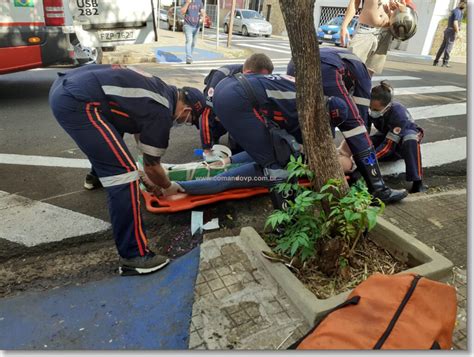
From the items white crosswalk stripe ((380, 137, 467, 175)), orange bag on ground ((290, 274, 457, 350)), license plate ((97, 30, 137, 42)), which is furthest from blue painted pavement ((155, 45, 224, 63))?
orange bag on ground ((290, 274, 457, 350))

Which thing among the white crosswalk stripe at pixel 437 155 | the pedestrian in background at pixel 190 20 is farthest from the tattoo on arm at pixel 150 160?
the pedestrian in background at pixel 190 20

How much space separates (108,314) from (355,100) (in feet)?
8.62

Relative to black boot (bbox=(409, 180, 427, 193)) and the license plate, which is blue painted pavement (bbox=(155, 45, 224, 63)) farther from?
black boot (bbox=(409, 180, 427, 193))

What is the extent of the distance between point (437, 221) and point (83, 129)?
2620 mm

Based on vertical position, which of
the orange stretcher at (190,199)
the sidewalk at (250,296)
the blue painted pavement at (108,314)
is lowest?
the blue painted pavement at (108,314)

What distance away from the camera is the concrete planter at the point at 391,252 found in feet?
6.56

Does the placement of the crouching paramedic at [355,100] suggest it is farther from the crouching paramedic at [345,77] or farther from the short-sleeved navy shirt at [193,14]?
the short-sleeved navy shirt at [193,14]

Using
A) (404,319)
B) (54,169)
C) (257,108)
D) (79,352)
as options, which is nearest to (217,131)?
(257,108)

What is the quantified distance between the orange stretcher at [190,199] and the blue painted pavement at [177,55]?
8.00 m

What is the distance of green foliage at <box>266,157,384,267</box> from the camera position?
2.13 m

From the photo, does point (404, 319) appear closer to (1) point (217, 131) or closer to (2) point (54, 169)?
(1) point (217, 131)

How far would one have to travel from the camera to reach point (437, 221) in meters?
3.09

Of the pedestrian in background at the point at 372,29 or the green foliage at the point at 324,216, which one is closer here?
the green foliage at the point at 324,216

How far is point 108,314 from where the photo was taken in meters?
2.22
